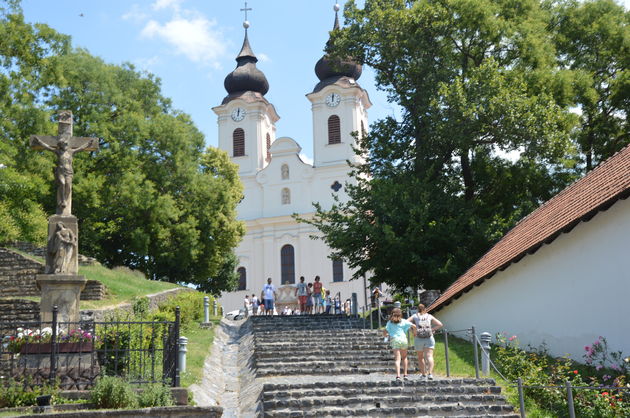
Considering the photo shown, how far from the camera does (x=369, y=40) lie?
25.2 metres

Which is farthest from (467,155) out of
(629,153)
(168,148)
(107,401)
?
(107,401)

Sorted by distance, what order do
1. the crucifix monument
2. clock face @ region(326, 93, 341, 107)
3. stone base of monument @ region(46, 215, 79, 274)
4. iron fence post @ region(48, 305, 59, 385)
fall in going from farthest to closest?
clock face @ region(326, 93, 341, 107)
stone base of monument @ region(46, 215, 79, 274)
the crucifix monument
iron fence post @ region(48, 305, 59, 385)

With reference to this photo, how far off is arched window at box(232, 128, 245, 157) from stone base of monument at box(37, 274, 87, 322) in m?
43.3

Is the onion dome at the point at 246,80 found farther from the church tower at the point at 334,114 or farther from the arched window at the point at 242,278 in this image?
the arched window at the point at 242,278

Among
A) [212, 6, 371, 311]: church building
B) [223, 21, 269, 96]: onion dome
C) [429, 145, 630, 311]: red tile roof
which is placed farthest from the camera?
[223, 21, 269, 96]: onion dome

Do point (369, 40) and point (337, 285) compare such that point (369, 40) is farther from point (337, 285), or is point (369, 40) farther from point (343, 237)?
point (337, 285)

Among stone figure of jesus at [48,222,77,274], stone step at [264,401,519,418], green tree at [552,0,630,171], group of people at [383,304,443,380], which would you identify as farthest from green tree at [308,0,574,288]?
stone figure of jesus at [48,222,77,274]

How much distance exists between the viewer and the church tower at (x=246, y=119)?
183 ft

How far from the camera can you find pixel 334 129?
2114 inches

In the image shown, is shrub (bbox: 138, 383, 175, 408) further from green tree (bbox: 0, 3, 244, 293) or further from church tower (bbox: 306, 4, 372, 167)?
church tower (bbox: 306, 4, 372, 167)

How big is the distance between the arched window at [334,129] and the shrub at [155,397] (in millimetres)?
44022

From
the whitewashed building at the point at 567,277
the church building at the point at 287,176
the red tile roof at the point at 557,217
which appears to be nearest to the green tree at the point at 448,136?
the red tile roof at the point at 557,217

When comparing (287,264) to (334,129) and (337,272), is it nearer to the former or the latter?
(337,272)

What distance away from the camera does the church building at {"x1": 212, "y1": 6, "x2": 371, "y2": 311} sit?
5300cm
